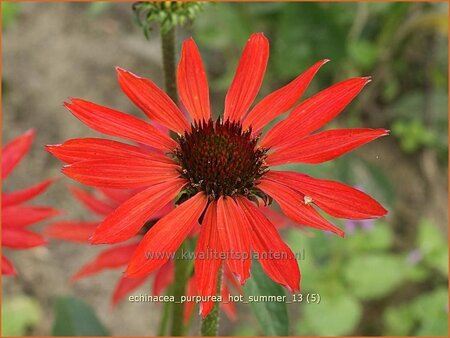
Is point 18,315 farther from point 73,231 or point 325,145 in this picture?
point 325,145

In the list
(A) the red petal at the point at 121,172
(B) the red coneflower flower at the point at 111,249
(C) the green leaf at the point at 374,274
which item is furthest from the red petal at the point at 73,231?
(C) the green leaf at the point at 374,274

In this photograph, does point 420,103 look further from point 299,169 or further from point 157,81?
point 299,169

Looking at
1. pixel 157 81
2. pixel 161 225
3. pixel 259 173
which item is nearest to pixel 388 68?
pixel 157 81

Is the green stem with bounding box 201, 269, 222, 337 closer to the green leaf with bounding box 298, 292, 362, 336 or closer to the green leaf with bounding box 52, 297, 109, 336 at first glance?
the green leaf with bounding box 52, 297, 109, 336

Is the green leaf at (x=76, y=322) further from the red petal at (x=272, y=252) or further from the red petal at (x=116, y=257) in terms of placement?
the red petal at (x=272, y=252)

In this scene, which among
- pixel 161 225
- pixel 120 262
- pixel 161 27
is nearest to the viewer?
pixel 161 225
